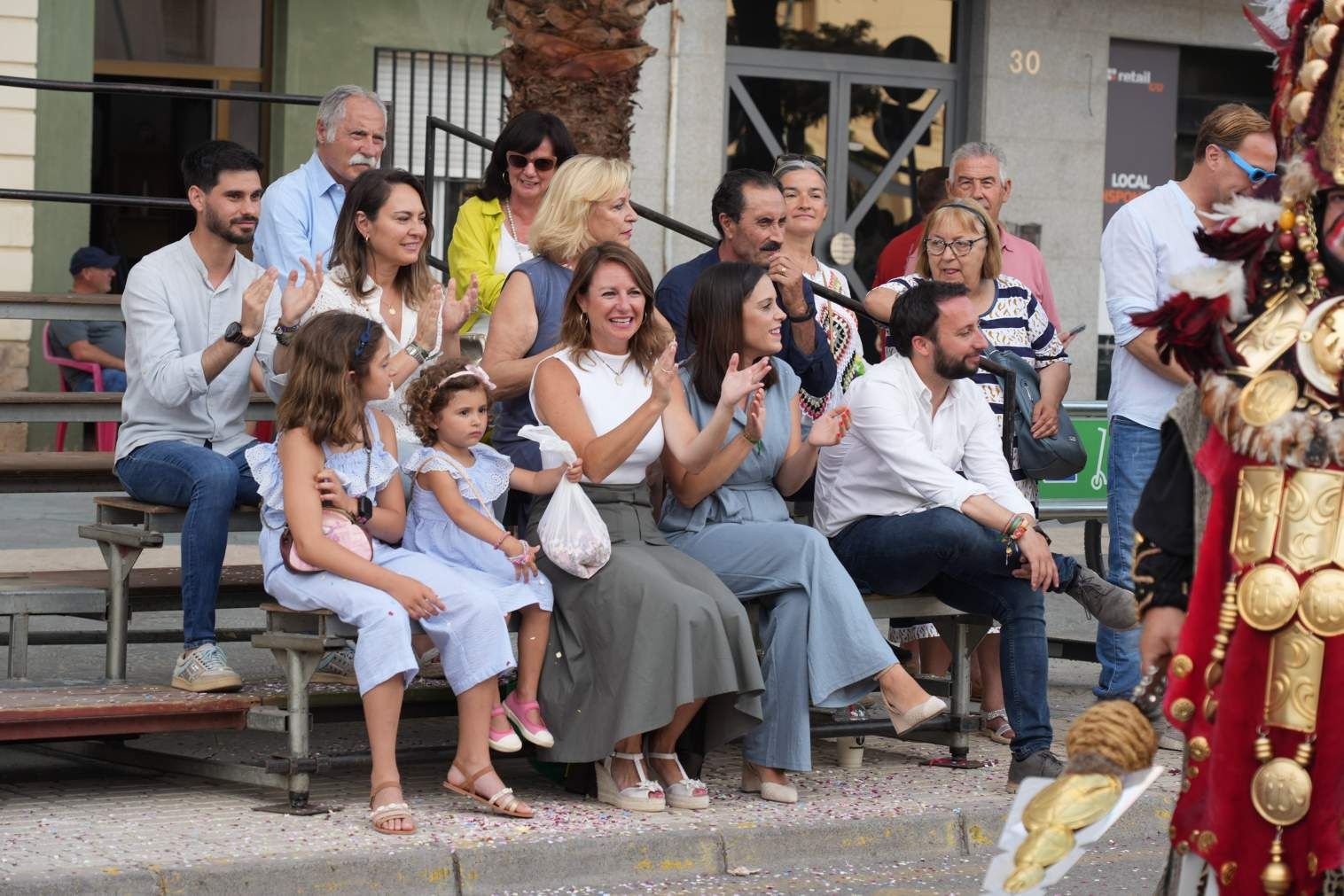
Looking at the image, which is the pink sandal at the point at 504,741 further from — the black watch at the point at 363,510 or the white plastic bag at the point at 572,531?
the black watch at the point at 363,510

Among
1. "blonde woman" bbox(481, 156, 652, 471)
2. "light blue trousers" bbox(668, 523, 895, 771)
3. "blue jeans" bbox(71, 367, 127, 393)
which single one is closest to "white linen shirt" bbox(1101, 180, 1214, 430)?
"light blue trousers" bbox(668, 523, 895, 771)

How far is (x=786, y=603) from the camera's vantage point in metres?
6.64

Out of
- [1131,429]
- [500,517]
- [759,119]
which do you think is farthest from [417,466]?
[759,119]

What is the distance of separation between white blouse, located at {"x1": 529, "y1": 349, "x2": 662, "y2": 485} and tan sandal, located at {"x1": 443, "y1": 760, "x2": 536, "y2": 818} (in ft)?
3.25

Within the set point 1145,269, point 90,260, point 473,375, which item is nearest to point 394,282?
point 473,375

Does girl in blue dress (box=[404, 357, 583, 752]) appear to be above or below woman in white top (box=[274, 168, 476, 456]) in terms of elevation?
below

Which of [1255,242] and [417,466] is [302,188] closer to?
[417,466]

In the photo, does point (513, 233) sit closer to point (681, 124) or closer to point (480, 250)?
point (480, 250)

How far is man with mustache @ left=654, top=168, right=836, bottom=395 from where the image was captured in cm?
732

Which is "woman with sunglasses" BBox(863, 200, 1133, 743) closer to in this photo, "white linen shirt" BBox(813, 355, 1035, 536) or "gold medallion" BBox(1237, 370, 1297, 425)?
"white linen shirt" BBox(813, 355, 1035, 536)

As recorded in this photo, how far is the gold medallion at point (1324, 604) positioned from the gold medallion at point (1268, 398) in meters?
0.31

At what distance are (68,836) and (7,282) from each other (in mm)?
8993

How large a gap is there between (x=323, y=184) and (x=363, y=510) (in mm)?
1914

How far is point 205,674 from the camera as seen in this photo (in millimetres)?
6461
